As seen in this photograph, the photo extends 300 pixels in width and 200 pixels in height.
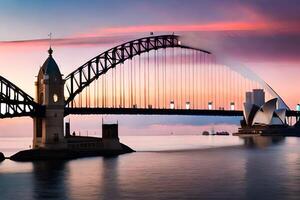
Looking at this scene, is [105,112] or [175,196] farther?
[105,112]

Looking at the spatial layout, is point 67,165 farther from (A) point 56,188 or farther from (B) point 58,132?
(A) point 56,188

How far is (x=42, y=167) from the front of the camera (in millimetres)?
99875

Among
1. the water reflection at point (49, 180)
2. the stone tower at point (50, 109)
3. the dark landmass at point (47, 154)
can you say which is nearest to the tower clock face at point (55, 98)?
the stone tower at point (50, 109)

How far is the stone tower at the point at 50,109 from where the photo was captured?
399 ft

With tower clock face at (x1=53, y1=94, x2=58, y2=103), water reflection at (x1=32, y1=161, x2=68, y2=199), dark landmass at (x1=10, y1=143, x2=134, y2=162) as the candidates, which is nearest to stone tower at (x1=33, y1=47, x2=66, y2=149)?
tower clock face at (x1=53, y1=94, x2=58, y2=103)

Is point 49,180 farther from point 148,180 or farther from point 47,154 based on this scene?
point 47,154

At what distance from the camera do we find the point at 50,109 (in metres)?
123

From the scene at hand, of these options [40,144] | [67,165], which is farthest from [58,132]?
[67,165]

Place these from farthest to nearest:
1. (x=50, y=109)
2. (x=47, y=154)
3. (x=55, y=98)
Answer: (x=55, y=98), (x=50, y=109), (x=47, y=154)

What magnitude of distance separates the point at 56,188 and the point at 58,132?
50.9 meters

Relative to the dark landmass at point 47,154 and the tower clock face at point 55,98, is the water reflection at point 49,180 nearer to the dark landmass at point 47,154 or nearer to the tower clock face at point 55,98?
the dark landmass at point 47,154

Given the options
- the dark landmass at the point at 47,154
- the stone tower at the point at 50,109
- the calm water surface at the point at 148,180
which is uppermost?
the stone tower at the point at 50,109

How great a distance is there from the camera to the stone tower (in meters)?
122

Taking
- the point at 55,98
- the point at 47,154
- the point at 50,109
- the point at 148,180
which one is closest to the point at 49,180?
the point at 148,180
